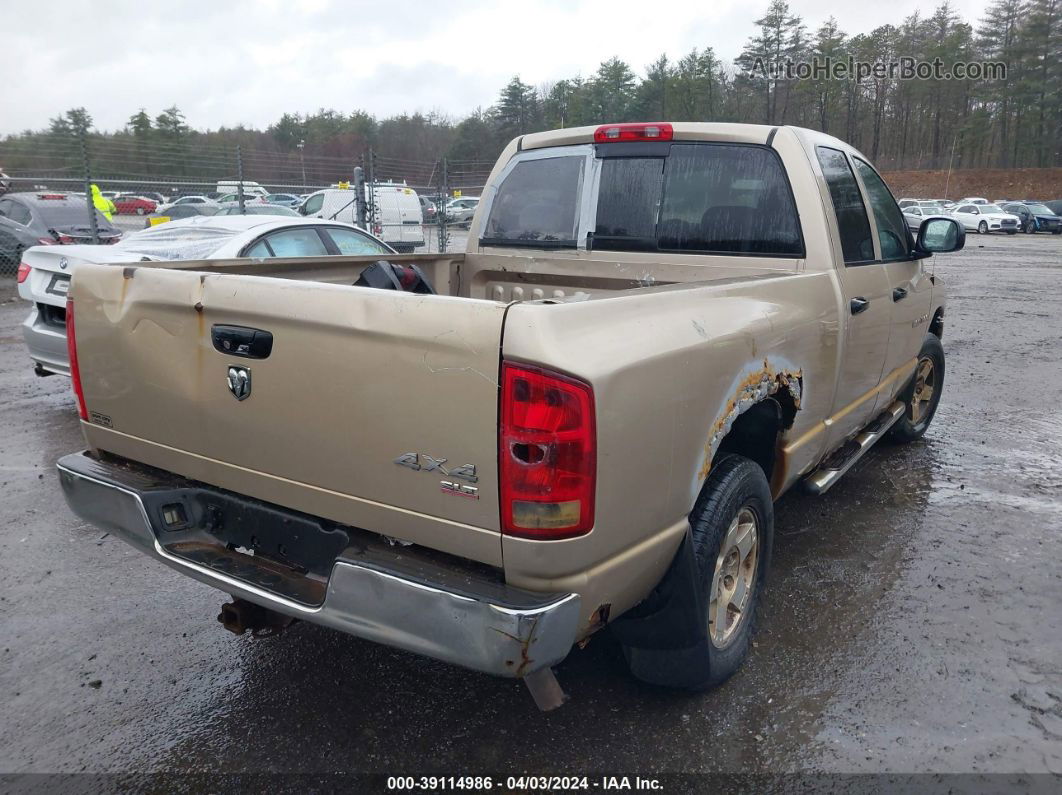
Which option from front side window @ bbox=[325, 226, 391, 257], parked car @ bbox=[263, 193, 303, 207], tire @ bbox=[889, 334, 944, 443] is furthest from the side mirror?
parked car @ bbox=[263, 193, 303, 207]

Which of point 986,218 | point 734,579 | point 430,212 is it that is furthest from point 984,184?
point 734,579

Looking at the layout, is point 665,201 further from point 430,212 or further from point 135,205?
point 135,205

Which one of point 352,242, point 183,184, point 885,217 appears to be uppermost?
point 183,184

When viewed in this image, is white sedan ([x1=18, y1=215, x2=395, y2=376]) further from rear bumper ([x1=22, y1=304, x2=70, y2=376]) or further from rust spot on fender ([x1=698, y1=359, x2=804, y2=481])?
rust spot on fender ([x1=698, y1=359, x2=804, y2=481])

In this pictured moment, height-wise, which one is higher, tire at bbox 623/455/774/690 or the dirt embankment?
the dirt embankment

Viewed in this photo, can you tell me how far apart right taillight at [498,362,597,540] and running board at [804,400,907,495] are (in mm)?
2149

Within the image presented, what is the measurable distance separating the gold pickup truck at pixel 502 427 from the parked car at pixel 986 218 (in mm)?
41629

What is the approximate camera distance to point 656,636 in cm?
261

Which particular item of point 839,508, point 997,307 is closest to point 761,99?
point 997,307

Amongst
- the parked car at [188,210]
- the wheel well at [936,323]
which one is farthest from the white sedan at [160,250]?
the parked car at [188,210]

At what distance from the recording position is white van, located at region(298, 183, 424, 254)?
17.8 meters

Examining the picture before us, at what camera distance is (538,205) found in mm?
4324

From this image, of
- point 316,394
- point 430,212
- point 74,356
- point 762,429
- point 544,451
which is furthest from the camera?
point 430,212

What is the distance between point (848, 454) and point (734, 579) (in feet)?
5.36
